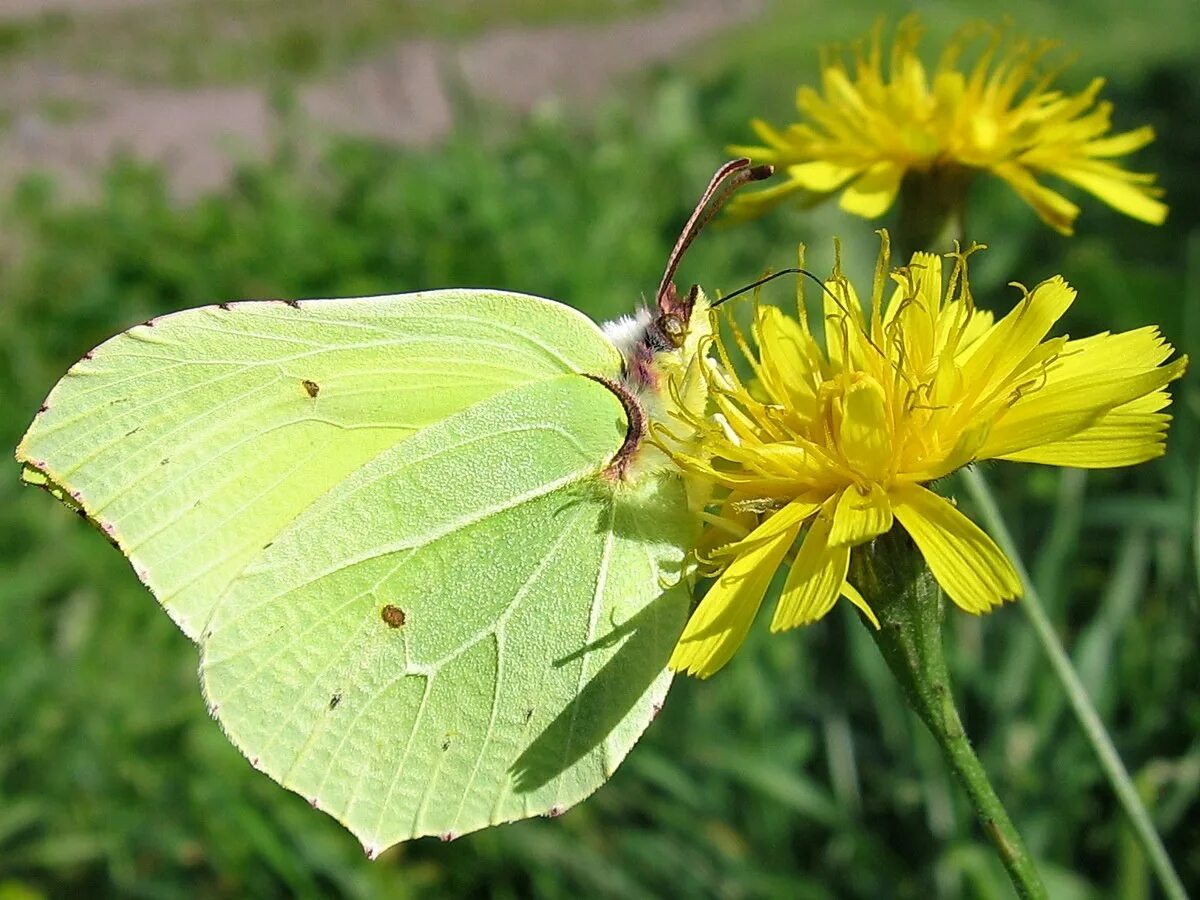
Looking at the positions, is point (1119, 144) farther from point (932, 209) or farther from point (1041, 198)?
point (932, 209)

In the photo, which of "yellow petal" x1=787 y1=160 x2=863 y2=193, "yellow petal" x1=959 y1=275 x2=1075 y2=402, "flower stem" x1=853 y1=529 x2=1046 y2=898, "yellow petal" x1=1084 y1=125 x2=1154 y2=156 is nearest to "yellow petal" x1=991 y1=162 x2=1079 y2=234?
"yellow petal" x1=1084 y1=125 x2=1154 y2=156

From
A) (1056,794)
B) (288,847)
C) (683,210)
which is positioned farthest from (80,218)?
(1056,794)

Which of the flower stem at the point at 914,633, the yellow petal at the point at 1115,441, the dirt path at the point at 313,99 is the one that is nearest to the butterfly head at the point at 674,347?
the flower stem at the point at 914,633

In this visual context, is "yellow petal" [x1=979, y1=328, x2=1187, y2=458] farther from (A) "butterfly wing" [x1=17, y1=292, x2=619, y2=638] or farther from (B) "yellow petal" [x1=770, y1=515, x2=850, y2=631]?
(A) "butterfly wing" [x1=17, y1=292, x2=619, y2=638]

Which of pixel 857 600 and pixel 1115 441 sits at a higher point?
pixel 1115 441

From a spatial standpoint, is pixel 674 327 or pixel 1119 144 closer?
pixel 674 327

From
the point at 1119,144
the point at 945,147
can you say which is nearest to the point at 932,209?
the point at 945,147

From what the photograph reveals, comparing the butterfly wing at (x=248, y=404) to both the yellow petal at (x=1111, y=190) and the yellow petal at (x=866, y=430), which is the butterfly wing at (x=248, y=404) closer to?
the yellow petal at (x=866, y=430)
